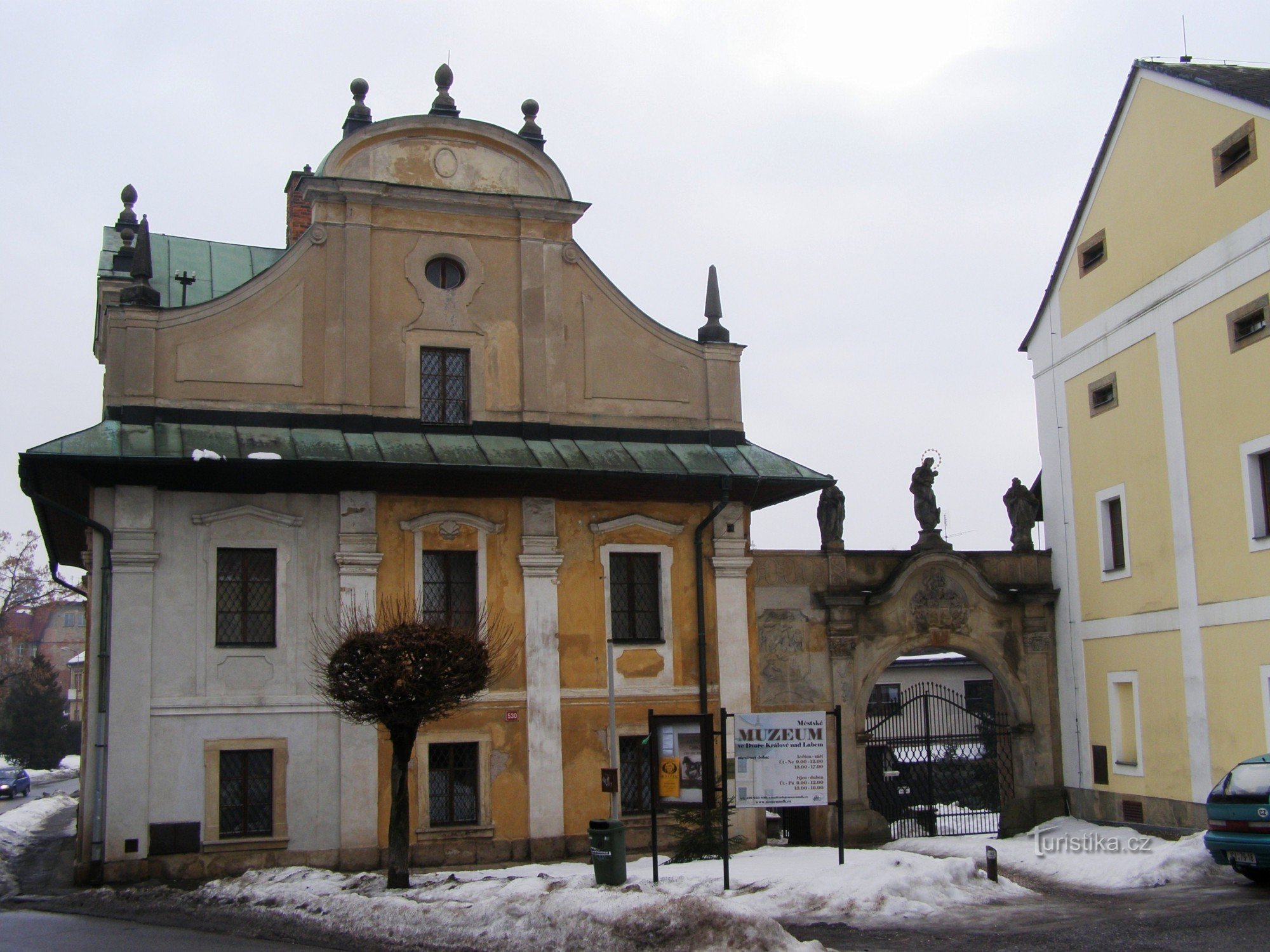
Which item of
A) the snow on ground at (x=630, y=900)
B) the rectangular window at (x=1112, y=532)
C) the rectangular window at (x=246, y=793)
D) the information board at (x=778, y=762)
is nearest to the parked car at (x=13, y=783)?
the rectangular window at (x=246, y=793)

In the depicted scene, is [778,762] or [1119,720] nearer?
[778,762]

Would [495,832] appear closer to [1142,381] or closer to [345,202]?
[345,202]

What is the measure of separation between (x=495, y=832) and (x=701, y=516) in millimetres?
6061

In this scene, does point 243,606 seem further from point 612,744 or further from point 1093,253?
point 1093,253

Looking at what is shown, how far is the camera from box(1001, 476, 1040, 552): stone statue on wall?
24.7m

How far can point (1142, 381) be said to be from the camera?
22031 mm

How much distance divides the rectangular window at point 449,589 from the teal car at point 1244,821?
35.2 feet

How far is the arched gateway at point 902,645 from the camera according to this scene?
22.3 meters

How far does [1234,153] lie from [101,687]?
18460mm

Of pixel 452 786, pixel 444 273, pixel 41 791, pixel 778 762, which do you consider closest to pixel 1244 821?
pixel 778 762

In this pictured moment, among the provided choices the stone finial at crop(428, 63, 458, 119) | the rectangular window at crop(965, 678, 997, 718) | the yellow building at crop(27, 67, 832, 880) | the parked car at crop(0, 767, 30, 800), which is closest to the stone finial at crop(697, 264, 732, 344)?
the yellow building at crop(27, 67, 832, 880)

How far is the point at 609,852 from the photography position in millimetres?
14977

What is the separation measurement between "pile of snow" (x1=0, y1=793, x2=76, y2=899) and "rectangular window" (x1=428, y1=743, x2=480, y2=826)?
587cm

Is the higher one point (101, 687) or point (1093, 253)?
point (1093, 253)
